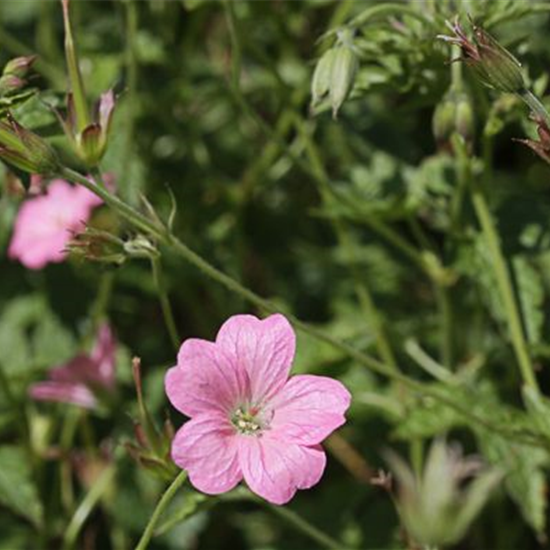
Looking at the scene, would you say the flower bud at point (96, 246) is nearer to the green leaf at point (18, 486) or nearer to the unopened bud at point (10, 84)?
the unopened bud at point (10, 84)

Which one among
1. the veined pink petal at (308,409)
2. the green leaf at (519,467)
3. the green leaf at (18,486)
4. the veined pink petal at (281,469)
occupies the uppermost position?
the veined pink petal at (308,409)

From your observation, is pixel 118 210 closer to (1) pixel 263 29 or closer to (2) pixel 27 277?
(2) pixel 27 277

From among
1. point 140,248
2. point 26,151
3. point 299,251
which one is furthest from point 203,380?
point 299,251

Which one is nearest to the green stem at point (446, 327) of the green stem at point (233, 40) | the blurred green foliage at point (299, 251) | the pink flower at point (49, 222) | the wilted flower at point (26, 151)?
the blurred green foliage at point (299, 251)

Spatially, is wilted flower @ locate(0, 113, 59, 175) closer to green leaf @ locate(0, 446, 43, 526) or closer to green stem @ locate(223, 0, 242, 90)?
green stem @ locate(223, 0, 242, 90)

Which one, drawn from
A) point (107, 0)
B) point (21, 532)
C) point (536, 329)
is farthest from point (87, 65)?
point (536, 329)

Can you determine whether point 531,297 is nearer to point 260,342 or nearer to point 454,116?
point 454,116
